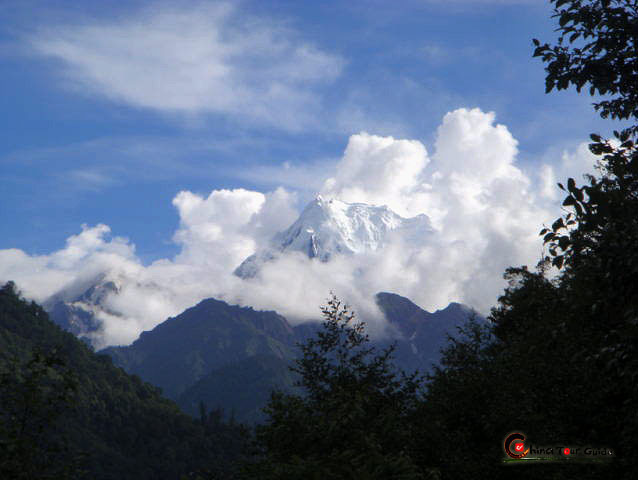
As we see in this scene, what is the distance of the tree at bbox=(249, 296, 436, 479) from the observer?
1164cm

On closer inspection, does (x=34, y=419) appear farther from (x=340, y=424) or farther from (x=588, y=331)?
(x=588, y=331)

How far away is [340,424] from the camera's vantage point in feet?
53.9

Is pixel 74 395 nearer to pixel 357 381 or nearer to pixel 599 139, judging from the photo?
pixel 599 139

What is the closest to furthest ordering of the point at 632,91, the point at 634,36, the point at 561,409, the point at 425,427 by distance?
the point at 634,36 → the point at 632,91 → the point at 561,409 → the point at 425,427

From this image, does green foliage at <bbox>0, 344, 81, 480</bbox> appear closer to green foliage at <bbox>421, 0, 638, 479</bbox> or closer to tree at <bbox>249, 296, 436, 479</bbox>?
tree at <bbox>249, 296, 436, 479</bbox>

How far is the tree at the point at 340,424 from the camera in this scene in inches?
458

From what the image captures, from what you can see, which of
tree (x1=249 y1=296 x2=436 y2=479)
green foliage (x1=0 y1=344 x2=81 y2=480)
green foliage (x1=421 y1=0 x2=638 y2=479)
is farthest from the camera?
tree (x1=249 y1=296 x2=436 y2=479)

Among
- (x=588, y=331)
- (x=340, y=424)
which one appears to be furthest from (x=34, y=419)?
(x=588, y=331)

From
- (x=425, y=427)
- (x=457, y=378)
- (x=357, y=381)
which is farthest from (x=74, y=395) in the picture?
(x=457, y=378)

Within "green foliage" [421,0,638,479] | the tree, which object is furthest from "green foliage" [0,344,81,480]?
"green foliage" [421,0,638,479]

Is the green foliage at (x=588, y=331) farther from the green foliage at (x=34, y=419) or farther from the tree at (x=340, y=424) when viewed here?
the green foliage at (x=34, y=419)

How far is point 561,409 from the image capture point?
17.0m

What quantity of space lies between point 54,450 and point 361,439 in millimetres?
7120

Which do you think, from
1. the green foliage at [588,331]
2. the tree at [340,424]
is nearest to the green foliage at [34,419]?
the tree at [340,424]
